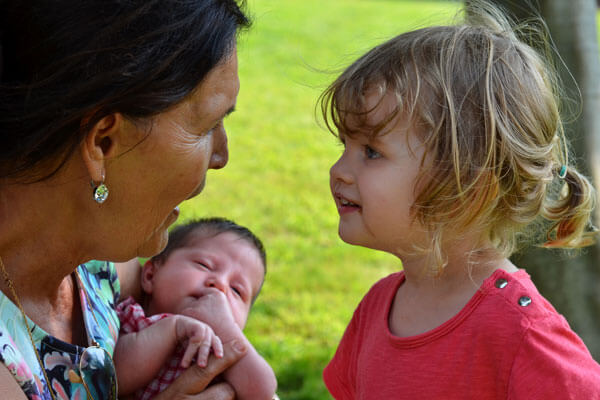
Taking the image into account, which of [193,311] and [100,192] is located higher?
[100,192]

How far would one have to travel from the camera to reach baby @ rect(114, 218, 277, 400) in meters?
2.34

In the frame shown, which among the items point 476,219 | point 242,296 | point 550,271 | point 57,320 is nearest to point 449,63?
point 476,219

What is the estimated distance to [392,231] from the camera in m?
2.14

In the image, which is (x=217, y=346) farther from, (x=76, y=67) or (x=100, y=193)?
(x=76, y=67)

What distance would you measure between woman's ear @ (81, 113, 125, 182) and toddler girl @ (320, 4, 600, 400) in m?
0.64

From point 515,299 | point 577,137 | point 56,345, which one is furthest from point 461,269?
point 577,137

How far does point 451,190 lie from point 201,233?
3.49 ft

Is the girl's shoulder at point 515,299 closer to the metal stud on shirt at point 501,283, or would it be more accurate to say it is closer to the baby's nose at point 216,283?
the metal stud on shirt at point 501,283

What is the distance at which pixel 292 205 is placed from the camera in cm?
716

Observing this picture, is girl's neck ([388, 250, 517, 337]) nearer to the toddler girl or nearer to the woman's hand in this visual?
the toddler girl

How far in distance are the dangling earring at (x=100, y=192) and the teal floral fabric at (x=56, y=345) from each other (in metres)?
0.33

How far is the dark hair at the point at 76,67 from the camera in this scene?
66.9 inches

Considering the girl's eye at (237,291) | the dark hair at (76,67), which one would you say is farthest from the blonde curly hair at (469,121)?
the girl's eye at (237,291)

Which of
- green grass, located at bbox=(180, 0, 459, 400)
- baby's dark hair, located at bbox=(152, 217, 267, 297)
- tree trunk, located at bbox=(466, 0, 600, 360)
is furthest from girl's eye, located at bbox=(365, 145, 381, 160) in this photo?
tree trunk, located at bbox=(466, 0, 600, 360)
